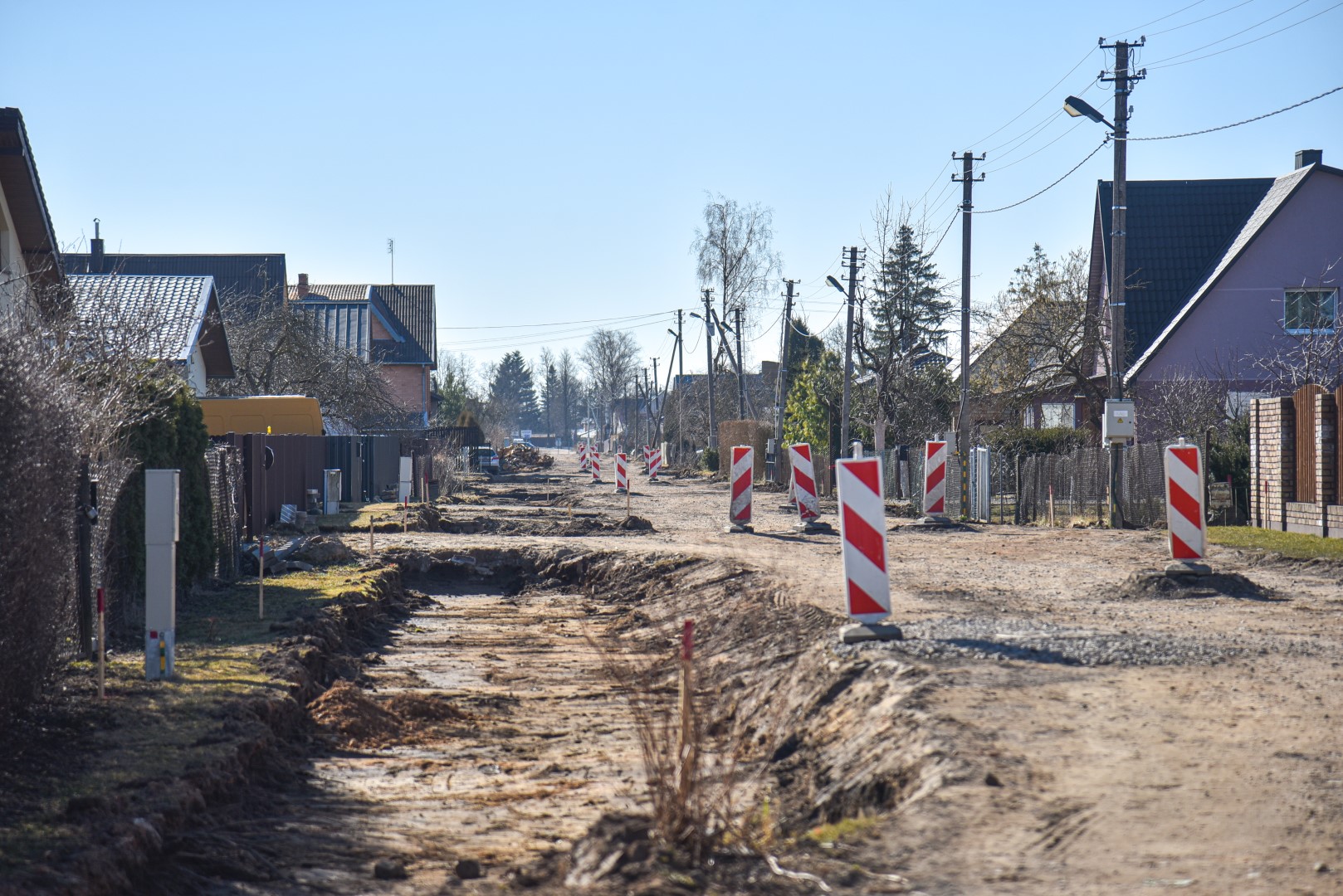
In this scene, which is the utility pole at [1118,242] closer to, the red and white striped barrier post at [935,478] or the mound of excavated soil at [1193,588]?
the red and white striped barrier post at [935,478]

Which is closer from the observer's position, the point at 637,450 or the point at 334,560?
the point at 334,560

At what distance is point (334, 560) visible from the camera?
54.5 feet

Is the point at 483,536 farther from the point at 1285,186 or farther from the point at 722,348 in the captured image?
the point at 722,348

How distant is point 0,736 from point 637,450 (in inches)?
3988

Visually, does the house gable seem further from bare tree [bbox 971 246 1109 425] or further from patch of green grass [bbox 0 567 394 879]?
patch of green grass [bbox 0 567 394 879]

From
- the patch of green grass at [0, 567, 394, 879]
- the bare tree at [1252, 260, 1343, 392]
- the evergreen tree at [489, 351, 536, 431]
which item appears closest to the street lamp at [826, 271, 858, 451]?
the bare tree at [1252, 260, 1343, 392]

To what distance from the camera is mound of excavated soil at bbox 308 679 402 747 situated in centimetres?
816

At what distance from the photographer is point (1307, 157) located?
34.0 m

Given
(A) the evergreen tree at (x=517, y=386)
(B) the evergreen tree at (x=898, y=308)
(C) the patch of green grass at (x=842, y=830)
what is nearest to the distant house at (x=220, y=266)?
(B) the evergreen tree at (x=898, y=308)

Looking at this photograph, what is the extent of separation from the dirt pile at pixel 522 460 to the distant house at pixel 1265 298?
131ft

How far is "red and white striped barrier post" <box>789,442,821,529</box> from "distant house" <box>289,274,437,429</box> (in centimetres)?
2674

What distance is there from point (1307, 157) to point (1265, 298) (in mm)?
5939

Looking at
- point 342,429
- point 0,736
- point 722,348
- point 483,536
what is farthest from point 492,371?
point 0,736

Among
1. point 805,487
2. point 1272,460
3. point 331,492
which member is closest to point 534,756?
point 805,487
